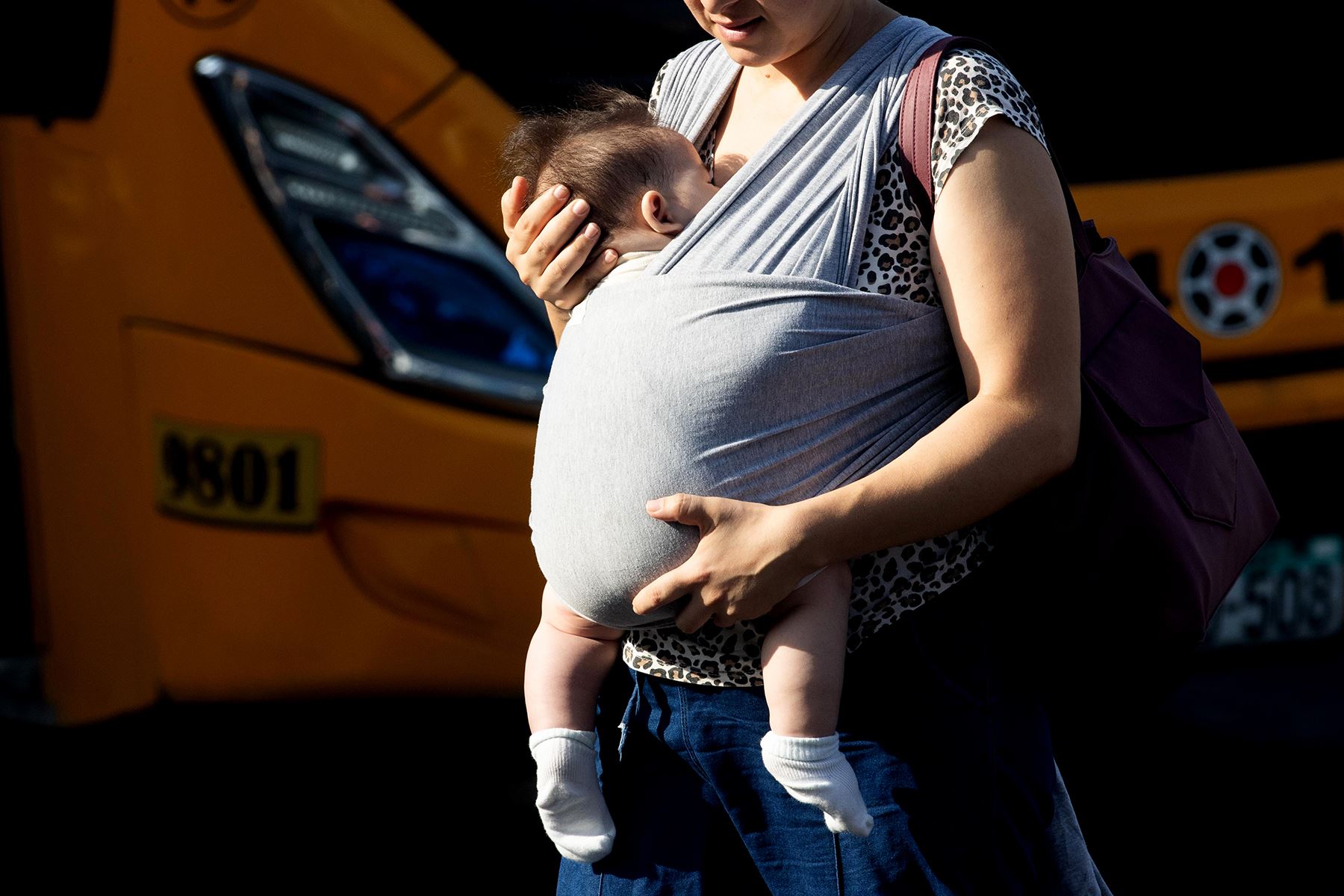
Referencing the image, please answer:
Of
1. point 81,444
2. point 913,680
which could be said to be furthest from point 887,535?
point 81,444

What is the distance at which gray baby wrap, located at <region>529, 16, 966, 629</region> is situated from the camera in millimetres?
1422

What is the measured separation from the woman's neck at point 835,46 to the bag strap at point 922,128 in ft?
0.38

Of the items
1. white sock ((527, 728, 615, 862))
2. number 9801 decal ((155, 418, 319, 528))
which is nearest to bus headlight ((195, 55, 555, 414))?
number 9801 decal ((155, 418, 319, 528))

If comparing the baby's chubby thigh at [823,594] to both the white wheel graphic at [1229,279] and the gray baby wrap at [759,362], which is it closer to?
the gray baby wrap at [759,362]

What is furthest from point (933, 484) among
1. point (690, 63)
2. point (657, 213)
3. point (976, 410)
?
point (690, 63)

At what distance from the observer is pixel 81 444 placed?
299cm

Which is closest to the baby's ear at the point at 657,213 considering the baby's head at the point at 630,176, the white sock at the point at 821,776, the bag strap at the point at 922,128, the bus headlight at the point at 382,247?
the baby's head at the point at 630,176

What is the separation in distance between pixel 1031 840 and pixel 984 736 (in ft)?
0.50

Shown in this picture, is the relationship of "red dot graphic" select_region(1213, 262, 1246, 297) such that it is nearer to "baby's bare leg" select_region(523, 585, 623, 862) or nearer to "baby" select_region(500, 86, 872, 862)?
"baby" select_region(500, 86, 872, 862)

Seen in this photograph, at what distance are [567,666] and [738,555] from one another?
1.11 ft

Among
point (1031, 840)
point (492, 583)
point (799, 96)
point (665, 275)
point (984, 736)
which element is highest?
point (799, 96)

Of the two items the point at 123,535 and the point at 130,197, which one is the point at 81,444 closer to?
the point at 123,535

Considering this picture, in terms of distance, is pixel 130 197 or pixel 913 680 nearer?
pixel 913 680

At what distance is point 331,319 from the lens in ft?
8.87
